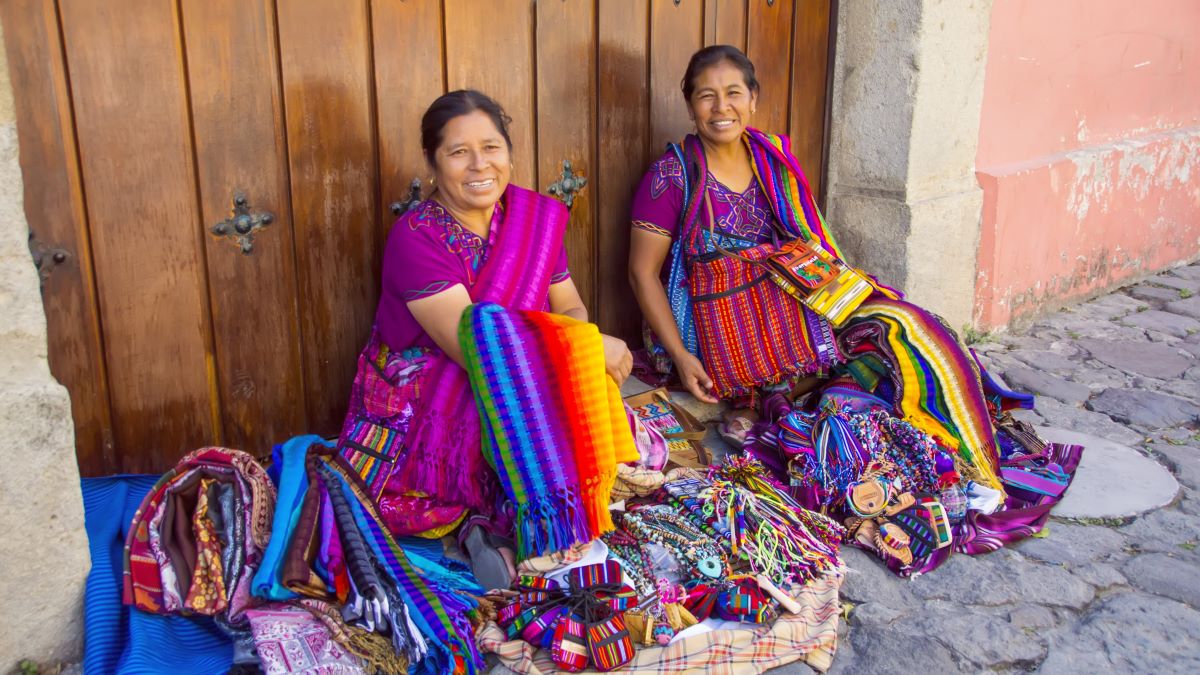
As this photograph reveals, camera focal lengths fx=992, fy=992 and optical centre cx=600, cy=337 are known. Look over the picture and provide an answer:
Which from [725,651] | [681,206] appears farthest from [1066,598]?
[681,206]

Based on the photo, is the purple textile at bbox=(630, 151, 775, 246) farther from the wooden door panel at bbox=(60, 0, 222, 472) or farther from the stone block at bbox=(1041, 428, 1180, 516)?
the wooden door panel at bbox=(60, 0, 222, 472)

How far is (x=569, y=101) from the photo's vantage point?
125 inches

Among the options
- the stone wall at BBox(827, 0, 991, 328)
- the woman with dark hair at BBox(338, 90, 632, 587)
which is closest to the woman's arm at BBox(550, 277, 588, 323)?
the woman with dark hair at BBox(338, 90, 632, 587)

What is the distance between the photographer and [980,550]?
2660 millimetres

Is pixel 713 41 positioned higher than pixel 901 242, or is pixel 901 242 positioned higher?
pixel 713 41

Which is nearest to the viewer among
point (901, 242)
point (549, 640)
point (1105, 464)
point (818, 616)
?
point (549, 640)

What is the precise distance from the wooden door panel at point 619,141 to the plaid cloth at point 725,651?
4.96ft

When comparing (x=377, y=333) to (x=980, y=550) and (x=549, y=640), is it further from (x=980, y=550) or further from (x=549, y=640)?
(x=980, y=550)

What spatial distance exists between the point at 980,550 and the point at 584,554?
43.3 inches

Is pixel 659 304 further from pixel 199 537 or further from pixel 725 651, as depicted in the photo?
pixel 199 537

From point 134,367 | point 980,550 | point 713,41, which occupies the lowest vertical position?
point 980,550

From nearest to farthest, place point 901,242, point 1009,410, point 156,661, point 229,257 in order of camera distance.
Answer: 1. point 156,661
2. point 229,257
3. point 1009,410
4. point 901,242

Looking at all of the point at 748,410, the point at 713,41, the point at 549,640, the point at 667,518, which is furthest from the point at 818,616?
the point at 713,41

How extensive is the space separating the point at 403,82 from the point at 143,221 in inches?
31.2
